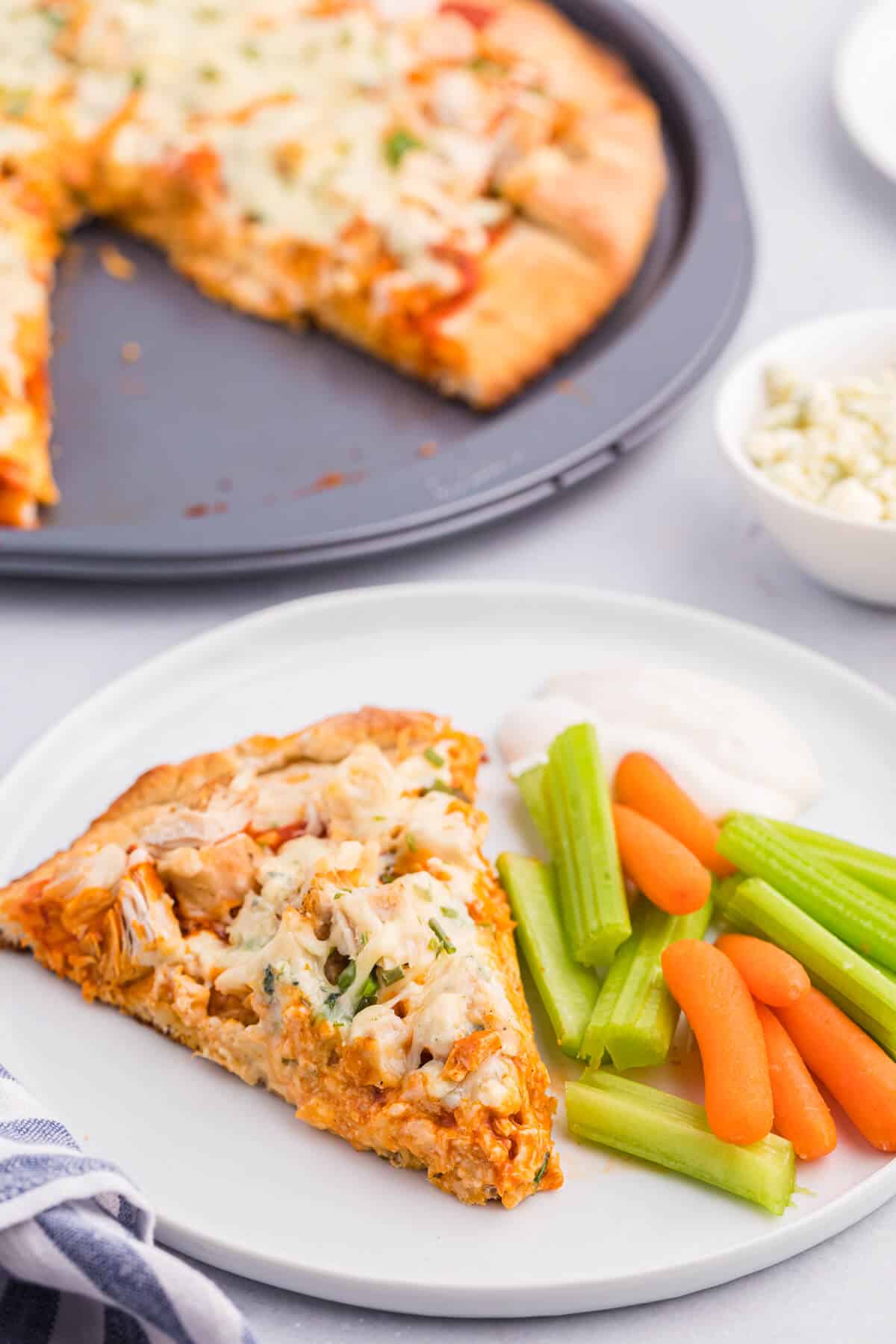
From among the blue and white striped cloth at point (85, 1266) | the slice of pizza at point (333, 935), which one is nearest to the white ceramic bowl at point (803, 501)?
the slice of pizza at point (333, 935)

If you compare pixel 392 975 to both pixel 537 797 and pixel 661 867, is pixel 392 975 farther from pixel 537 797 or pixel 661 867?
pixel 537 797

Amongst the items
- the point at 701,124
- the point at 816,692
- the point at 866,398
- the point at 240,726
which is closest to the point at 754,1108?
the point at 816,692

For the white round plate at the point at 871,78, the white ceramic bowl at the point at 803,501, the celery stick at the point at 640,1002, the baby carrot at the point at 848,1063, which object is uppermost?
the white round plate at the point at 871,78

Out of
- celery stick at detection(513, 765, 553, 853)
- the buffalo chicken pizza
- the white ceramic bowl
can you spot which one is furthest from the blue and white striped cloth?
the buffalo chicken pizza

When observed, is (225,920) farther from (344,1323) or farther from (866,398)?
(866,398)

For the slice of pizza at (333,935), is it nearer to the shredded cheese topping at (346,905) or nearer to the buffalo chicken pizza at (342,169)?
the shredded cheese topping at (346,905)

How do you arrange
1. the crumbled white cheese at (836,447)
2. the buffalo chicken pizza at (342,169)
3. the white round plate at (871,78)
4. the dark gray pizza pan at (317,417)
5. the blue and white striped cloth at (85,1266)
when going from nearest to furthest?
the blue and white striped cloth at (85,1266)
the crumbled white cheese at (836,447)
the dark gray pizza pan at (317,417)
the buffalo chicken pizza at (342,169)
the white round plate at (871,78)

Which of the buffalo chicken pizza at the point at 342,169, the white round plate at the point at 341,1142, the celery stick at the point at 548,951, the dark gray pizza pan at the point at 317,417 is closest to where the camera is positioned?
the white round plate at the point at 341,1142
